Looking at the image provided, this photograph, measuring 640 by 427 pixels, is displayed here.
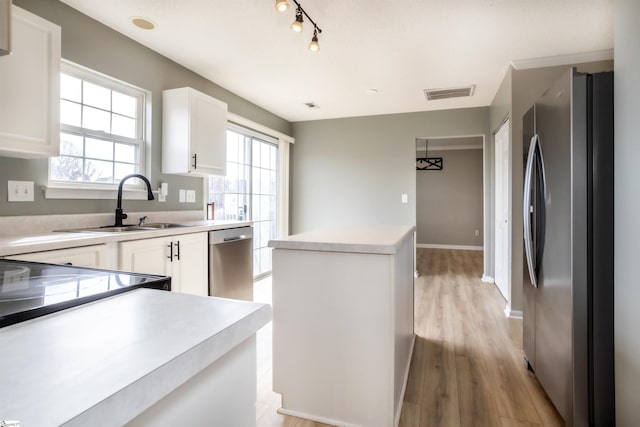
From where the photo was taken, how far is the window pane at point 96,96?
2.50 metres

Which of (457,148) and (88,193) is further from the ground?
(457,148)

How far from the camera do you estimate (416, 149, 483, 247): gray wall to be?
7.61 meters

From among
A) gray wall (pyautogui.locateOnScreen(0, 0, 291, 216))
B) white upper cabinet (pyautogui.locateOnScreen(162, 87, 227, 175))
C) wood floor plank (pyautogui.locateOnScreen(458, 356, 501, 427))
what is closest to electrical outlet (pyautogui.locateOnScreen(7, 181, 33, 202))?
gray wall (pyautogui.locateOnScreen(0, 0, 291, 216))

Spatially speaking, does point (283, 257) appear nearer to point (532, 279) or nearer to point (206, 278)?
point (206, 278)

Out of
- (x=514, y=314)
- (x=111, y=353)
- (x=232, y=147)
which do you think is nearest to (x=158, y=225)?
(x=232, y=147)

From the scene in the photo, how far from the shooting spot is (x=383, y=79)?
12.1 feet

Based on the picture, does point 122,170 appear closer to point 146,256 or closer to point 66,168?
point 66,168

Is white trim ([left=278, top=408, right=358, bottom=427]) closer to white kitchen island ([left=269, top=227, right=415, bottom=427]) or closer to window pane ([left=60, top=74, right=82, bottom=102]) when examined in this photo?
white kitchen island ([left=269, top=227, right=415, bottom=427])

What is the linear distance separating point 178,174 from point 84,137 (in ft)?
2.57

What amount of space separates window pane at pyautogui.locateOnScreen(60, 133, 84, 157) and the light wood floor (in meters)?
1.89

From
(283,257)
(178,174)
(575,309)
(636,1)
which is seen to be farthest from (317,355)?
(178,174)

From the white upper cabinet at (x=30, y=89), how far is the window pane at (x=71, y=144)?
0.41m

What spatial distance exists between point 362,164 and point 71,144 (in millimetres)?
3789

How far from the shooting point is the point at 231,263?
2922mm
